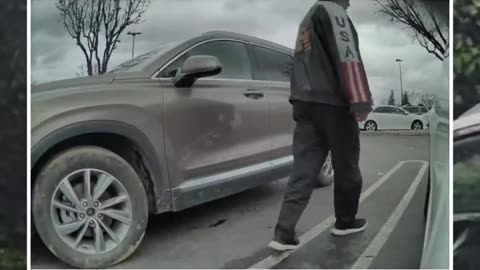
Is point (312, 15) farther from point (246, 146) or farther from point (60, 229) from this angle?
point (60, 229)

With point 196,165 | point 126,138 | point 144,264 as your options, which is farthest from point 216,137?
point 144,264

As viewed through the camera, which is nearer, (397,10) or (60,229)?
(60,229)

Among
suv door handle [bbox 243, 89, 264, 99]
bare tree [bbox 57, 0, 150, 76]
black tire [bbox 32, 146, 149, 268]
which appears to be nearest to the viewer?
black tire [bbox 32, 146, 149, 268]

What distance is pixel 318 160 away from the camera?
3.62 metres

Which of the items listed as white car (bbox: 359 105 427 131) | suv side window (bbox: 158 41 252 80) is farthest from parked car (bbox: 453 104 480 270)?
suv side window (bbox: 158 41 252 80)

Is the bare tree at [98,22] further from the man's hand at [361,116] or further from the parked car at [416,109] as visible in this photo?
the parked car at [416,109]

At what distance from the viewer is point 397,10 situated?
362cm

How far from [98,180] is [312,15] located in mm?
1646

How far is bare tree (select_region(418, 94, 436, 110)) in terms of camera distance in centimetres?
358

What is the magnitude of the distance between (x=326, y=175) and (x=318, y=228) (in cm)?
35

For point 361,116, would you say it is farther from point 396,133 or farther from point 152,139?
point 152,139

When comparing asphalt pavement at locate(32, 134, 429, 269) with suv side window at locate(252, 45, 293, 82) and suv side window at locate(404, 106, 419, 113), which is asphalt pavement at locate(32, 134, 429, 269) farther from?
suv side window at locate(252, 45, 293, 82)

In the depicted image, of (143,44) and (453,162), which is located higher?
(143,44)

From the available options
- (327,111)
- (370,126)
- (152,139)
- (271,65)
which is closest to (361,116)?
(370,126)
